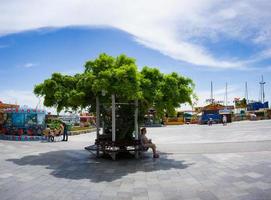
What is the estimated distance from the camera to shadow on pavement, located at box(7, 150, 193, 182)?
10414 millimetres

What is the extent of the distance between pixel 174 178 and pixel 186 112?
203 ft

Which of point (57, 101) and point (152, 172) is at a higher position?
point (57, 101)

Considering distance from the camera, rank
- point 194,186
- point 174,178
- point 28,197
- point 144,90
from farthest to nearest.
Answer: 1. point 144,90
2. point 174,178
3. point 194,186
4. point 28,197

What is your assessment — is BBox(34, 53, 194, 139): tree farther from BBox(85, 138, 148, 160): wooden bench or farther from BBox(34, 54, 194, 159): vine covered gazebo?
BBox(85, 138, 148, 160): wooden bench

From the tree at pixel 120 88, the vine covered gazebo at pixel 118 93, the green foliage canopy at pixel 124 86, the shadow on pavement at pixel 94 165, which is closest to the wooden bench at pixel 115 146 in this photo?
the vine covered gazebo at pixel 118 93

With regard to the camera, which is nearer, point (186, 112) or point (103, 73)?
point (103, 73)

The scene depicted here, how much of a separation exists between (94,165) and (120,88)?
10.3 feet

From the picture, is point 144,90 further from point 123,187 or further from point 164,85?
point 123,187

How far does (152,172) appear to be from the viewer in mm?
10852

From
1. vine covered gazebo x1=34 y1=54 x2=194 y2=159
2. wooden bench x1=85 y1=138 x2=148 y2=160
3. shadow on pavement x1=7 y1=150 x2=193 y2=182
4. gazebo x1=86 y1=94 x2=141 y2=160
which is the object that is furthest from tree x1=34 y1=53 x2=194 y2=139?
shadow on pavement x1=7 y1=150 x2=193 y2=182

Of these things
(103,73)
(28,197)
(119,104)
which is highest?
(103,73)

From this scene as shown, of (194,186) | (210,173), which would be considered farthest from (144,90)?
(194,186)

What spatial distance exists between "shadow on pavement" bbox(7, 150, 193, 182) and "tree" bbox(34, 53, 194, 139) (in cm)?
185

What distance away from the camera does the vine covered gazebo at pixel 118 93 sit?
39.0ft
